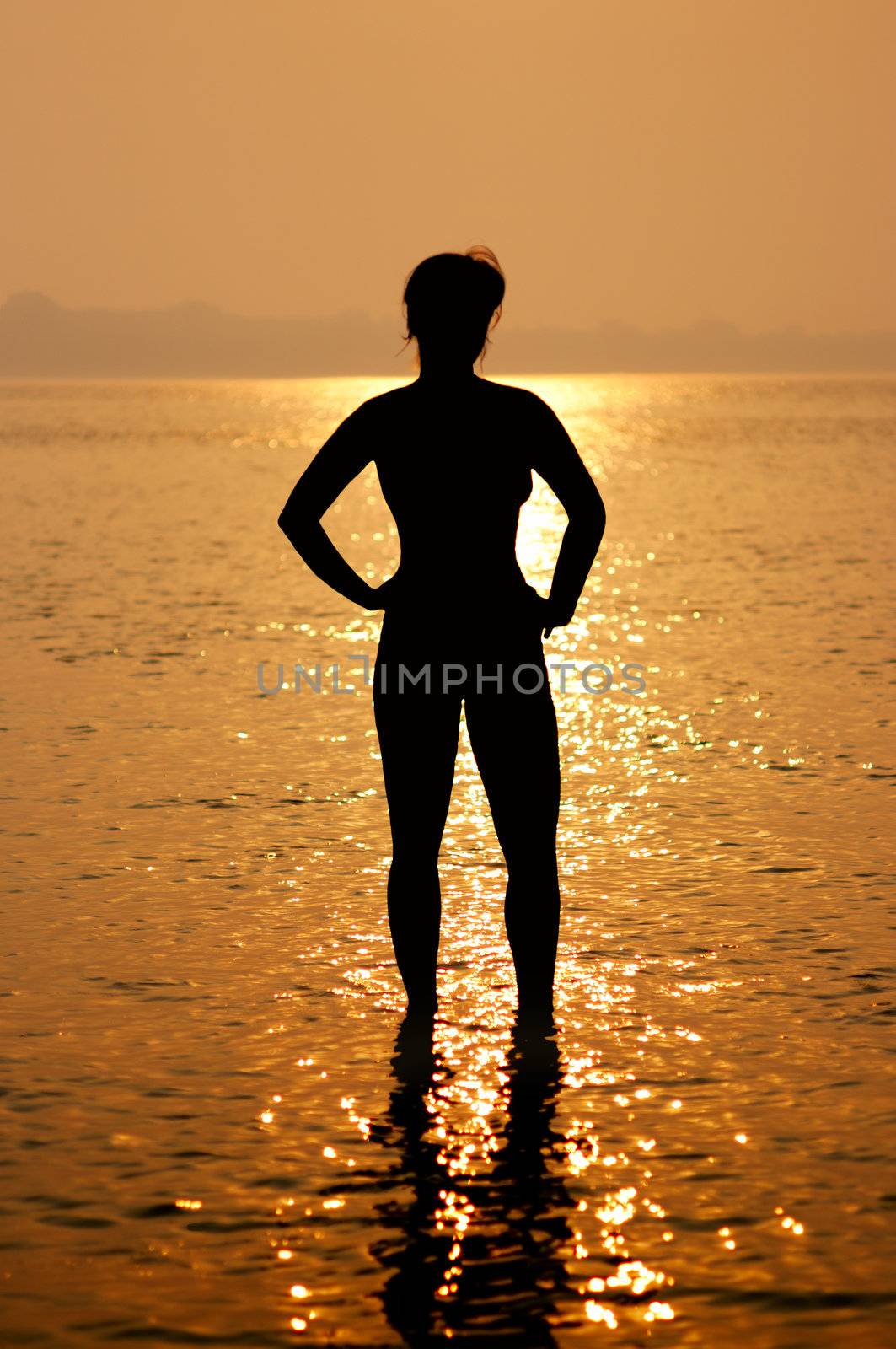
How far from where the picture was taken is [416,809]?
6074 mm

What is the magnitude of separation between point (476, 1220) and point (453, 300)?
8.56 ft

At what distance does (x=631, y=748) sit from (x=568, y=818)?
6.89 ft

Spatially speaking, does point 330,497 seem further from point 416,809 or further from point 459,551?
point 416,809

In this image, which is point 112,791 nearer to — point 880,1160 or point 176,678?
point 176,678

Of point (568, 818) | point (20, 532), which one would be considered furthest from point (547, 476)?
point (20, 532)

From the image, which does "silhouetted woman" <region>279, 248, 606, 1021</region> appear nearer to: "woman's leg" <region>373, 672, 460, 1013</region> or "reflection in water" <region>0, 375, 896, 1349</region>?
"woman's leg" <region>373, 672, 460, 1013</region>

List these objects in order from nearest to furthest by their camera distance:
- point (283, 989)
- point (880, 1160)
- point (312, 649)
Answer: point (880, 1160) → point (283, 989) → point (312, 649)

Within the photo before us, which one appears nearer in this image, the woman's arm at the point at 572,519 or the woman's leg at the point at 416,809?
the woman's arm at the point at 572,519

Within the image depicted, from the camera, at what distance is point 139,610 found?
20438mm

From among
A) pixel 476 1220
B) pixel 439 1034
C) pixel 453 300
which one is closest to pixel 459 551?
pixel 453 300

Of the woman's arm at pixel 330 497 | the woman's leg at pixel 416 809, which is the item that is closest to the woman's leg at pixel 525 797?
the woman's leg at pixel 416 809

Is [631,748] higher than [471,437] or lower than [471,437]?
higher

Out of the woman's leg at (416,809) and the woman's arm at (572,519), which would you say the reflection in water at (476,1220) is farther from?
the woman's arm at (572,519)

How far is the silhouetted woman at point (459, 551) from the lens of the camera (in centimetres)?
584
